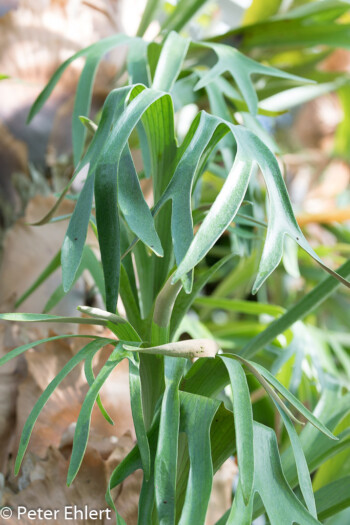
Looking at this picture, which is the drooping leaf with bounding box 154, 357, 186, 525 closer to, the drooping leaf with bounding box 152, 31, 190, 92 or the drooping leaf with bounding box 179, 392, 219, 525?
the drooping leaf with bounding box 179, 392, 219, 525

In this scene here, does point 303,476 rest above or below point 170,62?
below

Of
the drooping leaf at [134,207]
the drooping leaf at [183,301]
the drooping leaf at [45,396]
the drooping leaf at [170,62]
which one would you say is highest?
the drooping leaf at [170,62]

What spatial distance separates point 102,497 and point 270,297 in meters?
0.91

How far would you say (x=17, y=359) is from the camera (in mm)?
706

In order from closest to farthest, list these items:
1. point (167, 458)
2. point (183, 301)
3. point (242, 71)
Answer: point (167, 458) → point (183, 301) → point (242, 71)

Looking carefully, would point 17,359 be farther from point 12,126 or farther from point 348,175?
point 348,175

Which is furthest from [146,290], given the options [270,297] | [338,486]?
[270,297]

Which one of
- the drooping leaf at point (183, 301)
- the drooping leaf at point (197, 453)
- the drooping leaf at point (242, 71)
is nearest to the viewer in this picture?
the drooping leaf at point (197, 453)

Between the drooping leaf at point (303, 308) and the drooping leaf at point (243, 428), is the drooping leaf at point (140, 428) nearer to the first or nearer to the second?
the drooping leaf at point (243, 428)

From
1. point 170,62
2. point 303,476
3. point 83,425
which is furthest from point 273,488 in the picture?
point 170,62

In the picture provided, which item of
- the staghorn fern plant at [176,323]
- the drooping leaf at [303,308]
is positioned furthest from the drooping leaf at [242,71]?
the drooping leaf at [303,308]

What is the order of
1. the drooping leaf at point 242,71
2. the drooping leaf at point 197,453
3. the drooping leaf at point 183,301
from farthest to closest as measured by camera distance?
1. the drooping leaf at point 242,71
2. the drooping leaf at point 183,301
3. the drooping leaf at point 197,453

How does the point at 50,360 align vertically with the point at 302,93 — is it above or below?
below

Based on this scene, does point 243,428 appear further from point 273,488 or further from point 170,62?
point 170,62
